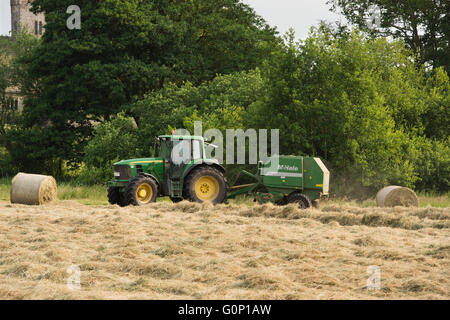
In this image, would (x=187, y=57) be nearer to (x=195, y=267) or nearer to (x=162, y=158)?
(x=162, y=158)

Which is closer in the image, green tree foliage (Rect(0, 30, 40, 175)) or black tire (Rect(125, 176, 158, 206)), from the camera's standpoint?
black tire (Rect(125, 176, 158, 206))

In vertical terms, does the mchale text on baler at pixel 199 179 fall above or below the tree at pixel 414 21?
below

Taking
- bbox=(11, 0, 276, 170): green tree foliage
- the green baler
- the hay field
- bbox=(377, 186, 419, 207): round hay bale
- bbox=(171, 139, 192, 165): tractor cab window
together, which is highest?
bbox=(11, 0, 276, 170): green tree foliage

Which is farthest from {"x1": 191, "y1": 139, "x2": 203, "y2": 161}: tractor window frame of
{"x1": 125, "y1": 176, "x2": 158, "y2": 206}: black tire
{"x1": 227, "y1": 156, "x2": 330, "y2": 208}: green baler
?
{"x1": 227, "y1": 156, "x2": 330, "y2": 208}: green baler

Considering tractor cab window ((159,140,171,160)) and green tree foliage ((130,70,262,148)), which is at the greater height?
green tree foliage ((130,70,262,148))

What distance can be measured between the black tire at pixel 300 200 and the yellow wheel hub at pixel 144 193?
3455 mm

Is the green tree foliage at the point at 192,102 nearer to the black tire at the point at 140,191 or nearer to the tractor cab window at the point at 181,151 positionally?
the tractor cab window at the point at 181,151

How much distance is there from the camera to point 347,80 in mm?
17781

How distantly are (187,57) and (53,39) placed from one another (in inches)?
270

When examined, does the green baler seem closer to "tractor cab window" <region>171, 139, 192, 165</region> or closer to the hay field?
the hay field

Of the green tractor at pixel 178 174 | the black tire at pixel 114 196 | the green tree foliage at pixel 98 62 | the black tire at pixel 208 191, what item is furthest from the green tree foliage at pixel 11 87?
the black tire at pixel 208 191

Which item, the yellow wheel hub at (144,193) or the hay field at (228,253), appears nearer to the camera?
the hay field at (228,253)

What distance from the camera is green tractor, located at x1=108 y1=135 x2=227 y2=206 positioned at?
14586 mm

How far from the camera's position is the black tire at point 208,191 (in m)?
14.6
